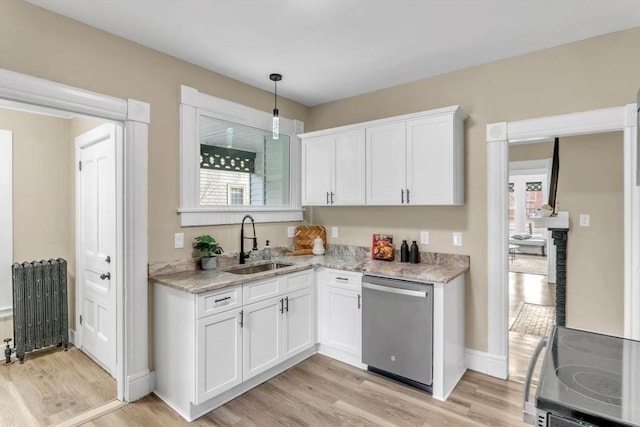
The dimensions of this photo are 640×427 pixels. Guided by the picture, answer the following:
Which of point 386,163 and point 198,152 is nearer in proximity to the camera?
point 198,152

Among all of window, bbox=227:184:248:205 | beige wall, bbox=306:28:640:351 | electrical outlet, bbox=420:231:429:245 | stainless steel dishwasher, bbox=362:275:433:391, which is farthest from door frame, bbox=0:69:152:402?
electrical outlet, bbox=420:231:429:245

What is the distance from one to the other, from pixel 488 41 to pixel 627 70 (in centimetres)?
96

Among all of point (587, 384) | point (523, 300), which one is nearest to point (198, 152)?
point (587, 384)

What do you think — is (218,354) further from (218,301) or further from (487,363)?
(487,363)

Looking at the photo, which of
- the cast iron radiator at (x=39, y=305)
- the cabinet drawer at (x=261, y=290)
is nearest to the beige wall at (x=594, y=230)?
the cabinet drawer at (x=261, y=290)

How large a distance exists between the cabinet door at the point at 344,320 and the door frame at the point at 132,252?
1.54 metres

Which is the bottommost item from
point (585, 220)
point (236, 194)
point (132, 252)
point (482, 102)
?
point (132, 252)

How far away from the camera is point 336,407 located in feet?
7.95

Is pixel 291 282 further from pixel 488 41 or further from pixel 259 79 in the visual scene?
pixel 488 41

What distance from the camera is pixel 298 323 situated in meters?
3.04

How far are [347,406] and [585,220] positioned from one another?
337 cm

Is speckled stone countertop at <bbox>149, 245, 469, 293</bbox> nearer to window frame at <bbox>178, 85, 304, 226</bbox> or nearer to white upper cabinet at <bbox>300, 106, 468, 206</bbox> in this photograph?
window frame at <bbox>178, 85, 304, 226</bbox>

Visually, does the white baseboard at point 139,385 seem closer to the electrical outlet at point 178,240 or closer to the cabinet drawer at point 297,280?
the electrical outlet at point 178,240

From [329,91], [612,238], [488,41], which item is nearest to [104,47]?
[329,91]
